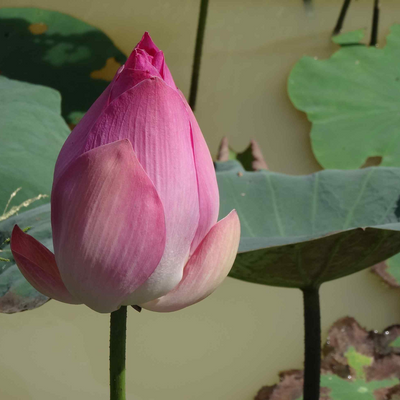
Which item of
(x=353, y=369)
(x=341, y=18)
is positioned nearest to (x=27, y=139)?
(x=353, y=369)

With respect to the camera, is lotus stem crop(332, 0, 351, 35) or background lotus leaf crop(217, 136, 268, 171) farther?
lotus stem crop(332, 0, 351, 35)

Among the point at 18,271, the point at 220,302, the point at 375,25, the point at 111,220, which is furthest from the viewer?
the point at 375,25

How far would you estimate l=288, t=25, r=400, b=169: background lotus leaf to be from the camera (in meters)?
1.13

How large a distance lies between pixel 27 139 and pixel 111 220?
18.1 inches

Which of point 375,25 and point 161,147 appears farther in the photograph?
point 375,25

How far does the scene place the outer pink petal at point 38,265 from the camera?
0.87 feet

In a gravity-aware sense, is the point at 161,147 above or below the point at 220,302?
above

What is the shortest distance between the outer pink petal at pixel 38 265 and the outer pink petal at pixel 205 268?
0.17ft

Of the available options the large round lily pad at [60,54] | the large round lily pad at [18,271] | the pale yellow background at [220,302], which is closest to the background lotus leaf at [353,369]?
the pale yellow background at [220,302]

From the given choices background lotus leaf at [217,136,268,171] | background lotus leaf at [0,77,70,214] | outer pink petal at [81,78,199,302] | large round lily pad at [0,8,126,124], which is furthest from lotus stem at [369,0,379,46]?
outer pink petal at [81,78,199,302]

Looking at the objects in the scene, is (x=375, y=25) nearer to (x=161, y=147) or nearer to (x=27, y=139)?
(x=27, y=139)

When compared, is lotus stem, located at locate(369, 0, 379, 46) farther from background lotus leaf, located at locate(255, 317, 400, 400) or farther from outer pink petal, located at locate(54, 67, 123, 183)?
outer pink petal, located at locate(54, 67, 123, 183)

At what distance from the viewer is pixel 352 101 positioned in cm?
118

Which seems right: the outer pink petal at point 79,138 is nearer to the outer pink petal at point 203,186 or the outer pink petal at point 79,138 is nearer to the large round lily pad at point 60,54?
the outer pink petal at point 203,186
